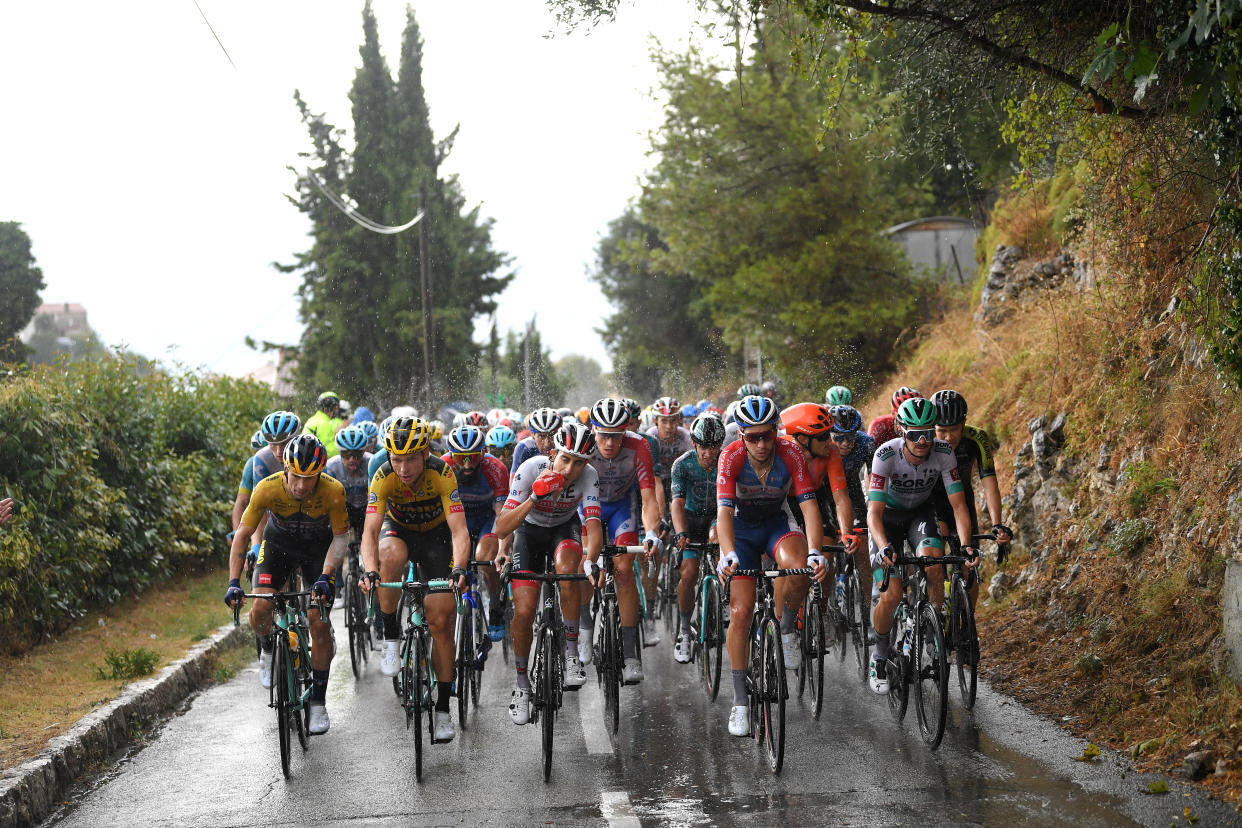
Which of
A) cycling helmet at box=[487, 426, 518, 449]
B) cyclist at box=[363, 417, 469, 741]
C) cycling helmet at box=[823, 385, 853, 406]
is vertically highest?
cycling helmet at box=[823, 385, 853, 406]

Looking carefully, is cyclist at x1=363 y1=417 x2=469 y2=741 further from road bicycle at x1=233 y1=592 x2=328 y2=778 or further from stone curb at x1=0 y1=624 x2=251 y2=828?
stone curb at x1=0 y1=624 x2=251 y2=828

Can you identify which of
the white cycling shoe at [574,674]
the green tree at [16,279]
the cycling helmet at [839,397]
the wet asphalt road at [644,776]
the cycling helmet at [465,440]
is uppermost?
the green tree at [16,279]

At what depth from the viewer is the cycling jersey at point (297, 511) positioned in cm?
786

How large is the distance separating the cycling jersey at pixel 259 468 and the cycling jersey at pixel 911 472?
15.7 feet

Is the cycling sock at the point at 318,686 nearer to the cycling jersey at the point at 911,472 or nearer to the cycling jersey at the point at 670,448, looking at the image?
the cycling jersey at the point at 911,472

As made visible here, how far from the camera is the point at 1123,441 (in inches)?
404

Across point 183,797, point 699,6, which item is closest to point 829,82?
point 699,6

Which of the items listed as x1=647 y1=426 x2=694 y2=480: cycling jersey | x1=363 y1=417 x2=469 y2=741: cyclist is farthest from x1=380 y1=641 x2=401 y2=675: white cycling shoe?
x1=647 y1=426 x2=694 y2=480: cycling jersey

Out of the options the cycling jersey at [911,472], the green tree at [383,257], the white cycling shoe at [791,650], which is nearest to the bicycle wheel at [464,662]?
the white cycling shoe at [791,650]

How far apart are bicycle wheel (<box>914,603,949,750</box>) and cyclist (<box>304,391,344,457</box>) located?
835 centimetres

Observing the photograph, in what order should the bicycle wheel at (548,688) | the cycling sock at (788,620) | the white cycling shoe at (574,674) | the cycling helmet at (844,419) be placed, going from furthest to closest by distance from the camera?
the cycling helmet at (844,419)
the white cycling shoe at (574,674)
the cycling sock at (788,620)
the bicycle wheel at (548,688)

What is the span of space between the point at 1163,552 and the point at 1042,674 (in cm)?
125

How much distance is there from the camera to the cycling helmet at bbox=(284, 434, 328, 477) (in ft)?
24.8

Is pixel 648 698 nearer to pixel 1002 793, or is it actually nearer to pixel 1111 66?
pixel 1002 793
